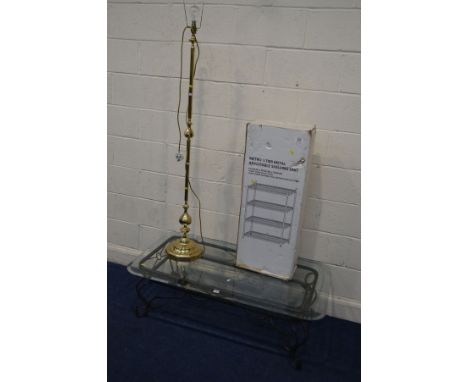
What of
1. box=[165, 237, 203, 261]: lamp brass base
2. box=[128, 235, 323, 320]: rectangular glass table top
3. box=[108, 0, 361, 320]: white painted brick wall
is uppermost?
box=[108, 0, 361, 320]: white painted brick wall

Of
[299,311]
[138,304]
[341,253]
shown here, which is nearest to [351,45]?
[341,253]

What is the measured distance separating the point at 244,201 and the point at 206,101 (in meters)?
0.50

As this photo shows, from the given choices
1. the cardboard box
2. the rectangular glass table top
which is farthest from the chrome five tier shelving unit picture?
the rectangular glass table top

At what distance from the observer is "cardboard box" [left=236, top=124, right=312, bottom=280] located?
4.80 ft

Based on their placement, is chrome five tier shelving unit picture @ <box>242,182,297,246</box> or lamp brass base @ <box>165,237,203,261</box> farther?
lamp brass base @ <box>165,237,203,261</box>

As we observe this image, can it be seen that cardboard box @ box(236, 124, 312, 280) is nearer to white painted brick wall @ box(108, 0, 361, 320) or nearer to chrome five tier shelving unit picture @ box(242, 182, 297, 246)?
chrome five tier shelving unit picture @ box(242, 182, 297, 246)

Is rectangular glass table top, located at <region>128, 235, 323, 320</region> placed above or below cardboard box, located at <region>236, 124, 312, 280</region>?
below

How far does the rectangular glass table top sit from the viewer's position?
148 cm

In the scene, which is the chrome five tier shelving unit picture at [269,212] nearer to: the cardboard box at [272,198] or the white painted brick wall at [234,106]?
the cardboard box at [272,198]

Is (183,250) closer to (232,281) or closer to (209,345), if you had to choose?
(232,281)

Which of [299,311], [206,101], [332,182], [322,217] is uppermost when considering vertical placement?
[206,101]

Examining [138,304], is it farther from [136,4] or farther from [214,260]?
[136,4]

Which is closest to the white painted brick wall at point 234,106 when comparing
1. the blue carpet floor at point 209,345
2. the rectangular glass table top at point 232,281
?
the rectangular glass table top at point 232,281

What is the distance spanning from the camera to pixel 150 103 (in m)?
1.82
